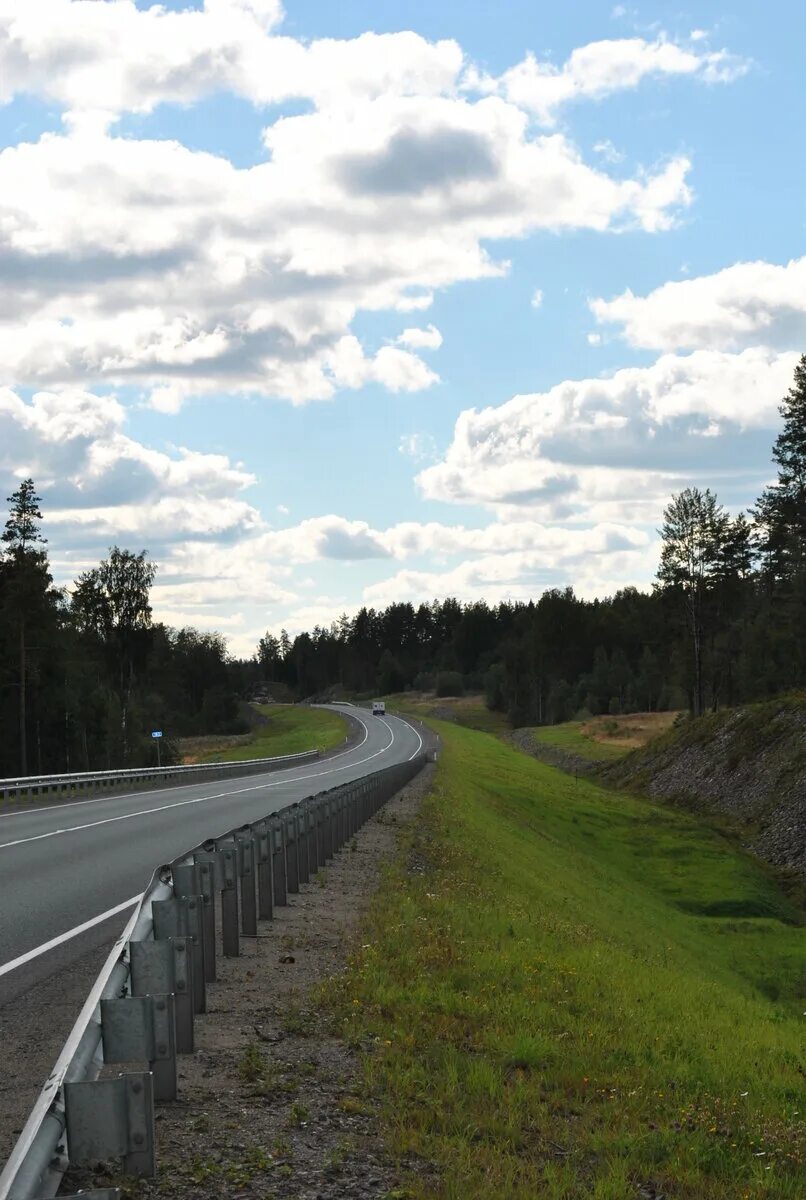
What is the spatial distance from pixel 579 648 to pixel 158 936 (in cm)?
15101

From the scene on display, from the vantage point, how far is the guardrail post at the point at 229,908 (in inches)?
451

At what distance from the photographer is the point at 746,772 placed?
51344 mm

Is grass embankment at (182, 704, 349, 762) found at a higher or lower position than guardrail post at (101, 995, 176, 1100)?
lower

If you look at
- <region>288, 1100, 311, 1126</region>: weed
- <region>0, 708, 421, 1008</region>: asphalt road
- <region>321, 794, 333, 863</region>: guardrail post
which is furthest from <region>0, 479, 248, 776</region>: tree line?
<region>288, 1100, 311, 1126</region>: weed

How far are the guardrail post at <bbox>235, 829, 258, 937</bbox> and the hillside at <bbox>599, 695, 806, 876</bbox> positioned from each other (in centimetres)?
2973

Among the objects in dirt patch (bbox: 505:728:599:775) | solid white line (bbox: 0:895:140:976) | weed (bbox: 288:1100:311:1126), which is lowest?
dirt patch (bbox: 505:728:599:775)

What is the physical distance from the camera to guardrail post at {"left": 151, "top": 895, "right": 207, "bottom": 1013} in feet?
25.3

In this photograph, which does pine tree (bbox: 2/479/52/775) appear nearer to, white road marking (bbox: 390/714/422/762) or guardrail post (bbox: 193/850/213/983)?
white road marking (bbox: 390/714/422/762)

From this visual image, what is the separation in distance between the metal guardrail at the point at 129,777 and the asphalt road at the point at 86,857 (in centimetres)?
180

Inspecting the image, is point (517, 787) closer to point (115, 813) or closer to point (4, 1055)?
point (115, 813)

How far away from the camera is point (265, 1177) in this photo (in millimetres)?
5922

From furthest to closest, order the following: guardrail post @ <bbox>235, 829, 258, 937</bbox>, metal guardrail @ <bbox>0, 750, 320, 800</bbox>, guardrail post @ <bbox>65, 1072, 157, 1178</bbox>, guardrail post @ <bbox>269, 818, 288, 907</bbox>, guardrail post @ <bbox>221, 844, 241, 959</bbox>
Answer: metal guardrail @ <bbox>0, 750, 320, 800</bbox>
guardrail post @ <bbox>269, 818, 288, 907</bbox>
guardrail post @ <bbox>235, 829, 258, 937</bbox>
guardrail post @ <bbox>221, 844, 241, 959</bbox>
guardrail post @ <bbox>65, 1072, 157, 1178</bbox>

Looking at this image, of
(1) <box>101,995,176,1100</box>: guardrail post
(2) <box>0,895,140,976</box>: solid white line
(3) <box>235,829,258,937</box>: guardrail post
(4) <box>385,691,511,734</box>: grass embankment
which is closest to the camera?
(1) <box>101,995,176,1100</box>: guardrail post

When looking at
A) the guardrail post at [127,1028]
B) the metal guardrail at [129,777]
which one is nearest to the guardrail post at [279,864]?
the guardrail post at [127,1028]
